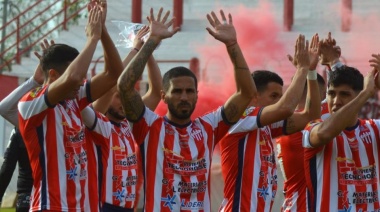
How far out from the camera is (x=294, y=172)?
326 inches

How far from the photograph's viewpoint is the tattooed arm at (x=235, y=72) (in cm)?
691

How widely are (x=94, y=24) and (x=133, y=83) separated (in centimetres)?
48

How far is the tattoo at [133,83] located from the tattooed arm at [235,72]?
0.52 m

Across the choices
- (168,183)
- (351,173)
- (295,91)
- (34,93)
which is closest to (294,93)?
(295,91)

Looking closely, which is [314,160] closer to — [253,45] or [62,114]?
[62,114]

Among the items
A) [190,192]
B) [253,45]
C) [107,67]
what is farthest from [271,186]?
[253,45]

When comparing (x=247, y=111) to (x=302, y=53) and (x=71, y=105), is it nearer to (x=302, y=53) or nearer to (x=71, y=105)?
(x=302, y=53)

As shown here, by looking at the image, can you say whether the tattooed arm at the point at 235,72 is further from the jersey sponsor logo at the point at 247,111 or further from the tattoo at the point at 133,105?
the tattoo at the point at 133,105

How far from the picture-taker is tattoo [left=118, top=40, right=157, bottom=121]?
6543 millimetres

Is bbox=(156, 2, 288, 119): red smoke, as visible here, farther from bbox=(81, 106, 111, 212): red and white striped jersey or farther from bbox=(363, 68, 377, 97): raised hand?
bbox=(363, 68, 377, 97): raised hand

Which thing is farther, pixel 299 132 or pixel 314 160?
pixel 299 132

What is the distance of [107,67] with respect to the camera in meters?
6.98

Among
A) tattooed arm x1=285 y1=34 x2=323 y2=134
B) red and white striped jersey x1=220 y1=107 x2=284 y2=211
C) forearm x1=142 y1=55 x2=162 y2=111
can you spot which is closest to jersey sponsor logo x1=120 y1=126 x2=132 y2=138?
forearm x1=142 y1=55 x2=162 y2=111

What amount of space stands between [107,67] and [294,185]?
7.25ft
